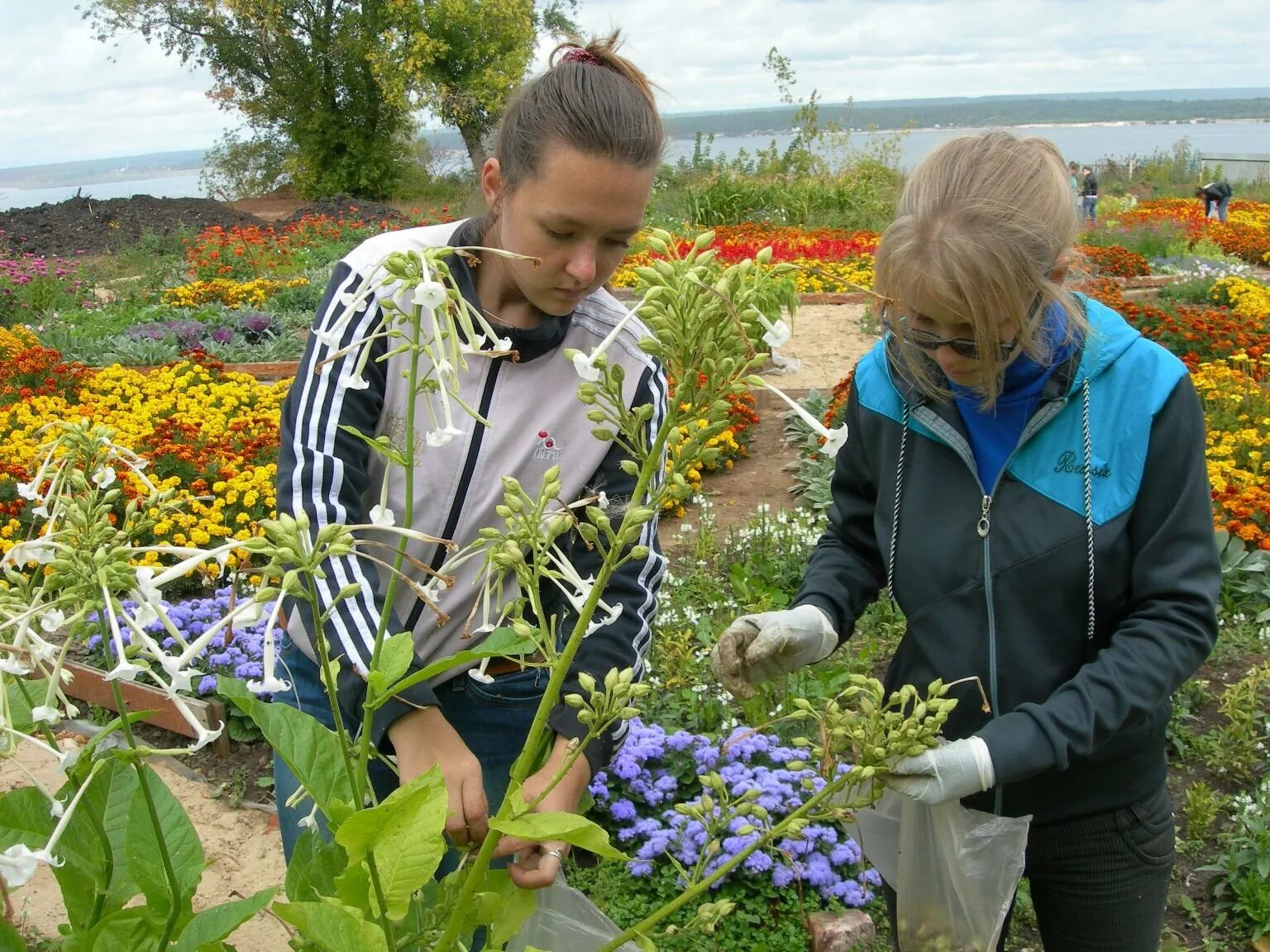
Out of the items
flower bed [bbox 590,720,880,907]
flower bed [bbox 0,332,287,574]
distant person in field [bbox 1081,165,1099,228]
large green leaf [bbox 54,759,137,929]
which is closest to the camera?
large green leaf [bbox 54,759,137,929]

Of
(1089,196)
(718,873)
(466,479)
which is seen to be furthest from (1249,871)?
(1089,196)

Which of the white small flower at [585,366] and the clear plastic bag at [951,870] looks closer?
the white small flower at [585,366]

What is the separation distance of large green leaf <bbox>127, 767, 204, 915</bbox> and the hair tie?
3.85ft

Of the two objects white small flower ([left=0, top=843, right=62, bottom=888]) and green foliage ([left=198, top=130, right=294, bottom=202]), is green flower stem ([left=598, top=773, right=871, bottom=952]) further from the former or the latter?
green foliage ([left=198, top=130, right=294, bottom=202])

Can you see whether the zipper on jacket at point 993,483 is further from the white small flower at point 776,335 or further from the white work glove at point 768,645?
the white small flower at point 776,335

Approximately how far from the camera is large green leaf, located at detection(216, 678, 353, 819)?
97 centimetres

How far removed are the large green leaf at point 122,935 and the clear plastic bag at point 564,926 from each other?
0.46m

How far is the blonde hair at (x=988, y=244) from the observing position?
5.26 feet

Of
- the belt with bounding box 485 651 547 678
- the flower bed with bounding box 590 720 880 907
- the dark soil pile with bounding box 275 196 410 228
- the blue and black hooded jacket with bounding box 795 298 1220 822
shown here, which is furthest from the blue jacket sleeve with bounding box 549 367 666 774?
the dark soil pile with bounding box 275 196 410 228

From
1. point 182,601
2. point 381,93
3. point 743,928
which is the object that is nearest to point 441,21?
point 381,93

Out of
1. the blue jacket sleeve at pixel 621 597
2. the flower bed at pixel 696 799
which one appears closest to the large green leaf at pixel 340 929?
the blue jacket sleeve at pixel 621 597

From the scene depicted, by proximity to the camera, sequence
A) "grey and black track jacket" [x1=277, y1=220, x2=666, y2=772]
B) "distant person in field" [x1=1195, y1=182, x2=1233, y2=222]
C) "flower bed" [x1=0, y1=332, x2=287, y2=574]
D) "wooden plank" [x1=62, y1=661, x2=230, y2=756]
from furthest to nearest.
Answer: "distant person in field" [x1=1195, y1=182, x2=1233, y2=222] → "flower bed" [x1=0, y1=332, x2=287, y2=574] → "wooden plank" [x1=62, y1=661, x2=230, y2=756] → "grey and black track jacket" [x1=277, y1=220, x2=666, y2=772]

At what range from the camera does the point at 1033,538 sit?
1713mm

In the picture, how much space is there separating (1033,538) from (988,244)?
0.47 metres
